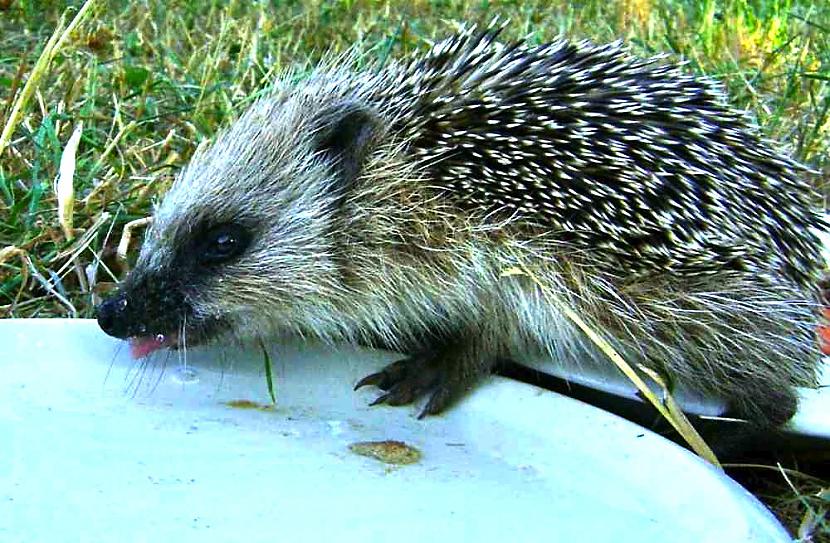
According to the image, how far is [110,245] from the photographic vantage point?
277 centimetres

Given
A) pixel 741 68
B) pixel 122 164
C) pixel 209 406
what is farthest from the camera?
pixel 741 68

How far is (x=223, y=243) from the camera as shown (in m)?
2.22

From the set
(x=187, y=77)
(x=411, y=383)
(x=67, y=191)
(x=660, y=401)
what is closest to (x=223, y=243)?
(x=411, y=383)

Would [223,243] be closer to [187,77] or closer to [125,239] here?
[125,239]

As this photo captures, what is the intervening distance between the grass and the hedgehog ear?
0.58m

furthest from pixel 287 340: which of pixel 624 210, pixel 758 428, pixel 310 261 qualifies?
pixel 758 428

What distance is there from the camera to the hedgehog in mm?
2131

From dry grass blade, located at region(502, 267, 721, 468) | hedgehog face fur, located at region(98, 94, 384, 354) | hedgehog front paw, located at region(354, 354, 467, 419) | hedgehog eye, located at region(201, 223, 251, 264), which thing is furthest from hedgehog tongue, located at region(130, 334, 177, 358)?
dry grass blade, located at region(502, 267, 721, 468)

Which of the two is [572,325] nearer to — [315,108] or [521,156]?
[521,156]

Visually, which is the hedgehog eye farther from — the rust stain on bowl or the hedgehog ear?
the rust stain on bowl

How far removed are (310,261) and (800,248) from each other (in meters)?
0.94

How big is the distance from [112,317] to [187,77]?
5.52 feet

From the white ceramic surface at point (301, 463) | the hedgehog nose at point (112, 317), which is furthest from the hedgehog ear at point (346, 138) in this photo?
the hedgehog nose at point (112, 317)

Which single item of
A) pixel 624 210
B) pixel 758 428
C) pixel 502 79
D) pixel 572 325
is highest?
pixel 502 79
